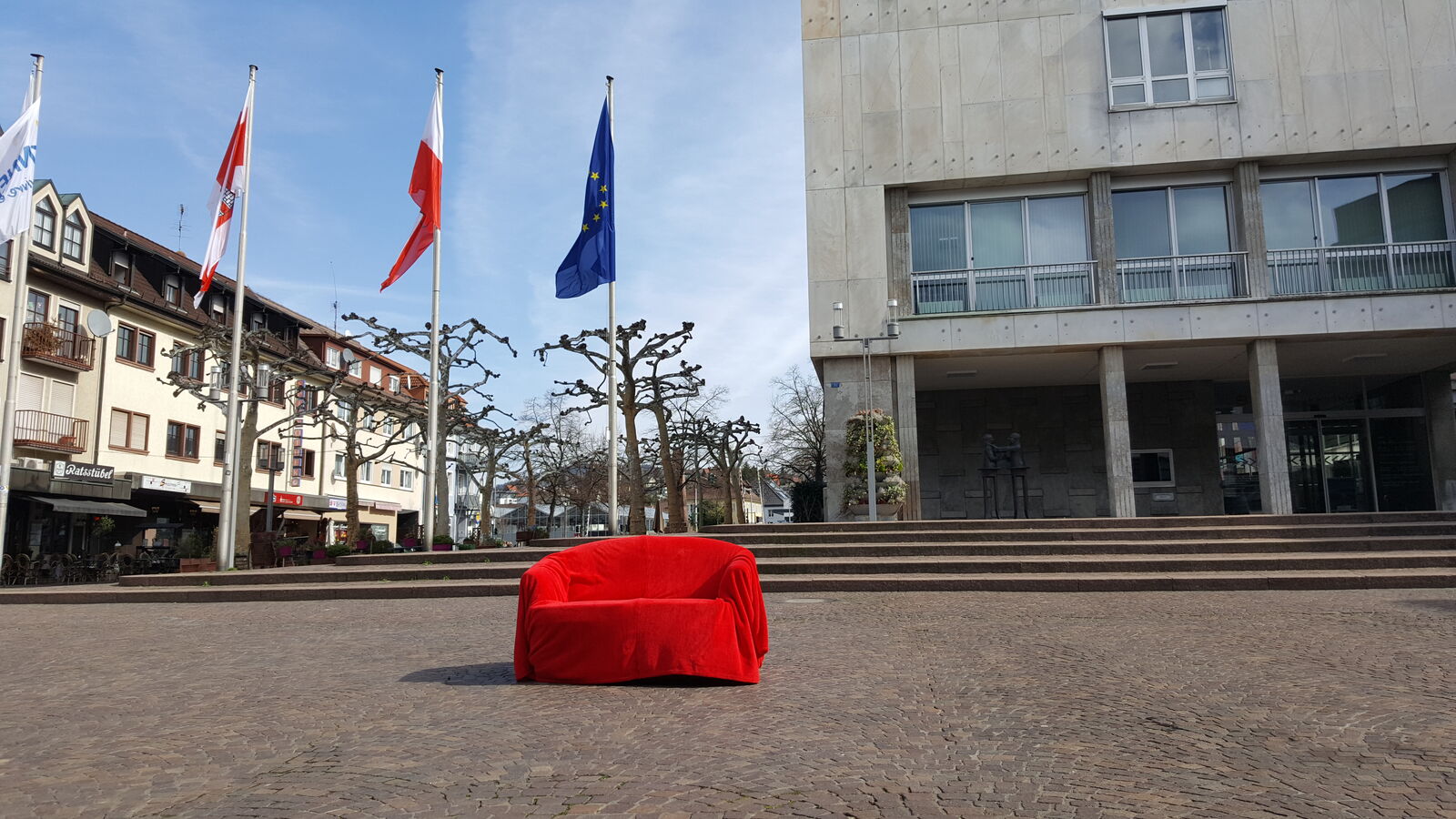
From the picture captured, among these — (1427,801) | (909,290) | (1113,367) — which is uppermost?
(909,290)

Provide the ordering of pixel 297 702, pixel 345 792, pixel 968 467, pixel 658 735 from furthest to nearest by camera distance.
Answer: pixel 968 467
pixel 297 702
pixel 658 735
pixel 345 792

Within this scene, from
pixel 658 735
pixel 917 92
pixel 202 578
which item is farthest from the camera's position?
pixel 917 92

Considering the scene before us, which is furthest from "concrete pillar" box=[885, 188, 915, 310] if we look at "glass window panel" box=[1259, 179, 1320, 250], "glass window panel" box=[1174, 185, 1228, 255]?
"glass window panel" box=[1259, 179, 1320, 250]

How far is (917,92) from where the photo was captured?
71.6 feet

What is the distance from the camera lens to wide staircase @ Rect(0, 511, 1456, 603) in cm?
1281

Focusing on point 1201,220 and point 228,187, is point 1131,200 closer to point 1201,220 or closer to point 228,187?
point 1201,220

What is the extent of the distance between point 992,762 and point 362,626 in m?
7.76

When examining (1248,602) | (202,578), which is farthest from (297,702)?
(202,578)

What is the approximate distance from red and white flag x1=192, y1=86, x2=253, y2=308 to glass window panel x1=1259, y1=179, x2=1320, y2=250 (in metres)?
20.3

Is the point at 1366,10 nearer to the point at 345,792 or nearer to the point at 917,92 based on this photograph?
the point at 917,92

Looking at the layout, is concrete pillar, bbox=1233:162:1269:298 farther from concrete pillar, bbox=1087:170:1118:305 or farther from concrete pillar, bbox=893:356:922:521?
concrete pillar, bbox=893:356:922:521

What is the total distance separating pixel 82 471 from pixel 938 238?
24.9 meters

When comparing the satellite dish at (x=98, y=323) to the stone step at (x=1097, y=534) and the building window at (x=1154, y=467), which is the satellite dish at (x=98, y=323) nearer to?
the stone step at (x=1097, y=534)

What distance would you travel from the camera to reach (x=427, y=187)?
749 inches
